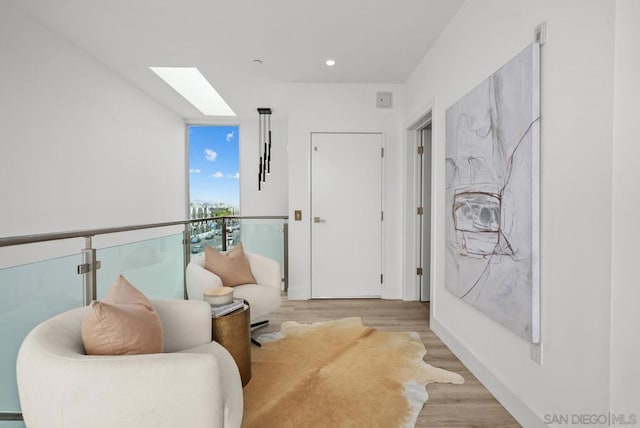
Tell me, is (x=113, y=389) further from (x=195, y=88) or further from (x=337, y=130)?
(x=195, y=88)

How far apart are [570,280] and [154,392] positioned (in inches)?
65.6

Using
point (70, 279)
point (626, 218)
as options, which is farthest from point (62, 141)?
point (626, 218)

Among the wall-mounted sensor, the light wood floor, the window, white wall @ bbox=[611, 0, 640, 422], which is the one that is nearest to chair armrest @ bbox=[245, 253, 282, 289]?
the light wood floor

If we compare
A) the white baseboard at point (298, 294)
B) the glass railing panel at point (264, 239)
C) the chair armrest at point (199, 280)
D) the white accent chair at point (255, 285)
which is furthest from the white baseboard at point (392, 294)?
the chair armrest at point (199, 280)

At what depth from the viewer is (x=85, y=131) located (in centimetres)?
306

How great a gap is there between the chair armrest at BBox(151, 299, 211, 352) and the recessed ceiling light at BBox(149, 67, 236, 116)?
2986mm

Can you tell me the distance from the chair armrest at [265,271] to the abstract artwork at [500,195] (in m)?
1.49

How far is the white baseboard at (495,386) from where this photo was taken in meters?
1.53

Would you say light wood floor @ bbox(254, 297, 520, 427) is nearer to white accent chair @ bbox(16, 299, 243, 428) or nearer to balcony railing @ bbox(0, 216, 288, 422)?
balcony railing @ bbox(0, 216, 288, 422)

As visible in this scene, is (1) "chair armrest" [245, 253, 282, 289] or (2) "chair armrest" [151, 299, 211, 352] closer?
(2) "chair armrest" [151, 299, 211, 352]

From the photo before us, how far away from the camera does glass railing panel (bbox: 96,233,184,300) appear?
195 centimetres

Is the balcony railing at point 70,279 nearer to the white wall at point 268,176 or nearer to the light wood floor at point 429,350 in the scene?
the light wood floor at point 429,350

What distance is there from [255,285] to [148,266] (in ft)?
2.87

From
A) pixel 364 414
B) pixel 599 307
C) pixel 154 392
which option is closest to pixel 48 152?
pixel 154 392
